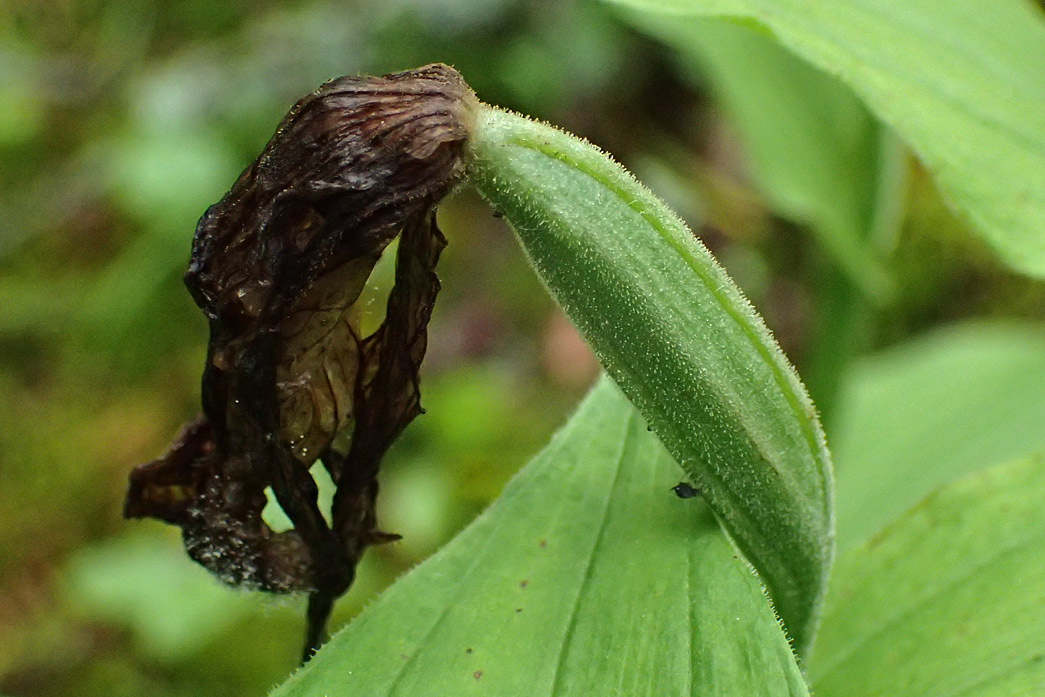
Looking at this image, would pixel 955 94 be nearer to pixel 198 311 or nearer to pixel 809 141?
pixel 809 141

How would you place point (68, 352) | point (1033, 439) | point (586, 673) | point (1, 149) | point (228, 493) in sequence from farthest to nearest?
point (1, 149) → point (68, 352) → point (1033, 439) → point (228, 493) → point (586, 673)

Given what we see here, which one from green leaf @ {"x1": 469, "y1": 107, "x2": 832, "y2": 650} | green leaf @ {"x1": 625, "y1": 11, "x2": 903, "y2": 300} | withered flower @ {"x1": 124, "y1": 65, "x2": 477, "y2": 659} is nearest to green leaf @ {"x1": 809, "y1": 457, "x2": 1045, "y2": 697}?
green leaf @ {"x1": 469, "y1": 107, "x2": 832, "y2": 650}

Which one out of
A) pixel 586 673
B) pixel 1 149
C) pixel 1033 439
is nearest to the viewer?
pixel 586 673

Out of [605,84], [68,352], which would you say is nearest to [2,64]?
[68,352]

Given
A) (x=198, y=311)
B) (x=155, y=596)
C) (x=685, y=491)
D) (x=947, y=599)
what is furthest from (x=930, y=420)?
(x=198, y=311)

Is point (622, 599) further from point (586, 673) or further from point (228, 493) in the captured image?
point (228, 493)

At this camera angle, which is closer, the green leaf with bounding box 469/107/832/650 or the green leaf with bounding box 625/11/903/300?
the green leaf with bounding box 469/107/832/650

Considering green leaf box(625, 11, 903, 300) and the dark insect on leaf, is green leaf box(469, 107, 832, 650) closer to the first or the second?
the dark insect on leaf
